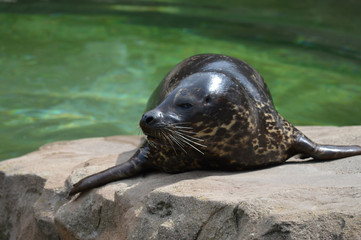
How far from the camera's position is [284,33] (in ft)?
39.9

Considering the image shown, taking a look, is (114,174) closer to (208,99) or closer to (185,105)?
(185,105)

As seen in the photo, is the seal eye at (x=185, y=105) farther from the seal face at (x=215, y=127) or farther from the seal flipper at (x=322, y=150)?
the seal flipper at (x=322, y=150)

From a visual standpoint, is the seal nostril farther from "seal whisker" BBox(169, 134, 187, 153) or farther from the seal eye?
the seal eye

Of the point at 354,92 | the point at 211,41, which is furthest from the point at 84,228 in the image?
the point at 211,41

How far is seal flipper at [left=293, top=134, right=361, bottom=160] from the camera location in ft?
14.2

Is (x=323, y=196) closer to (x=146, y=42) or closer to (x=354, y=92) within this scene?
(x=354, y=92)

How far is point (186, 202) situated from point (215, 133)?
741 millimetres

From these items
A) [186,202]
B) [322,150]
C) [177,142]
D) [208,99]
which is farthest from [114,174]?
[322,150]

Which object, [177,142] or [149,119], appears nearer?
[149,119]

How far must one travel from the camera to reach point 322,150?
4.37 m

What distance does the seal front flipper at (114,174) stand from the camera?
418 cm

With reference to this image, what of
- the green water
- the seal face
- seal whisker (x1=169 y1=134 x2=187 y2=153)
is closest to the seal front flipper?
the seal face

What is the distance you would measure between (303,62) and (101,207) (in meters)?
6.92

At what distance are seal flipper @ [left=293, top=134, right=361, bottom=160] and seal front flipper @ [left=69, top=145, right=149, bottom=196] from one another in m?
1.17
